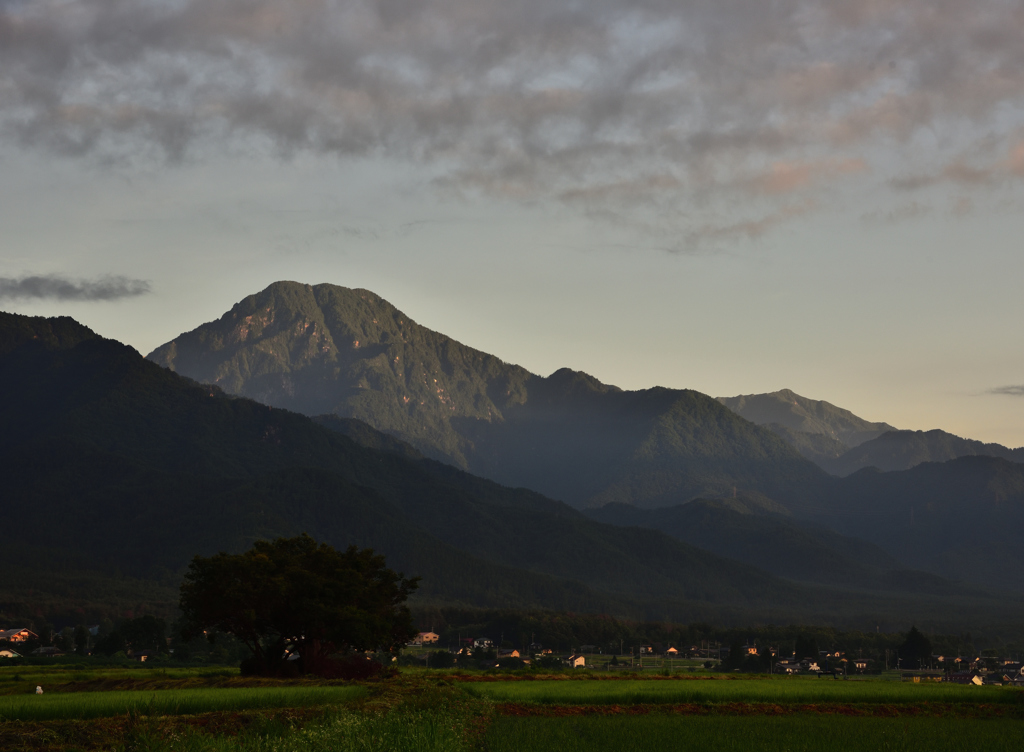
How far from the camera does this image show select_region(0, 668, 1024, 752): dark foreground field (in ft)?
94.6

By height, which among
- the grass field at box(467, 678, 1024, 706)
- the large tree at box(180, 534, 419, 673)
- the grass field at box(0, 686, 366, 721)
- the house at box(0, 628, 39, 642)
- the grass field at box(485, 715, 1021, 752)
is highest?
the large tree at box(180, 534, 419, 673)

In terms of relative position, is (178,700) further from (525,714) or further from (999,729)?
(999,729)

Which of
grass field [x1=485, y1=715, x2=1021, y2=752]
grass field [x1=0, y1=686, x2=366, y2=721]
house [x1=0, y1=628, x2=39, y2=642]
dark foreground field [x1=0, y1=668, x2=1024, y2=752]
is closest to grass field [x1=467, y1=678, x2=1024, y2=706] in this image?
dark foreground field [x1=0, y1=668, x2=1024, y2=752]

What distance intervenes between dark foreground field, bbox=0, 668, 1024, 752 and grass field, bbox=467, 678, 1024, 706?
12cm

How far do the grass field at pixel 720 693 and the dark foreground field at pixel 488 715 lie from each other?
4.7 inches

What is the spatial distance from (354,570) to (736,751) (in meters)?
40.8

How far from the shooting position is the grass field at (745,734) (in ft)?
123

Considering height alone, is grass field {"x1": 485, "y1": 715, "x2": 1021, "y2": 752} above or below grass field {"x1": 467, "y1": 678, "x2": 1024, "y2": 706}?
above

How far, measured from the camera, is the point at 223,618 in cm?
6562

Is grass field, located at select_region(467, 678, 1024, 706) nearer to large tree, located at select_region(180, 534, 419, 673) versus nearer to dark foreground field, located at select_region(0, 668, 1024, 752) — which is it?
dark foreground field, located at select_region(0, 668, 1024, 752)

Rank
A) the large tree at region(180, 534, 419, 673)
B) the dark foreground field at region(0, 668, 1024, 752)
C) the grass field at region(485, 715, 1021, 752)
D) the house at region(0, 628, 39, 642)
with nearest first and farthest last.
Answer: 1. the dark foreground field at region(0, 668, 1024, 752)
2. the grass field at region(485, 715, 1021, 752)
3. the large tree at region(180, 534, 419, 673)
4. the house at region(0, 628, 39, 642)

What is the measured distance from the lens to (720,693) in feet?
194

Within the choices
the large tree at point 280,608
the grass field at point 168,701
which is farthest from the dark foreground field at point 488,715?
the large tree at point 280,608

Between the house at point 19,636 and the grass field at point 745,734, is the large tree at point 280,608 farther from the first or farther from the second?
the house at point 19,636
